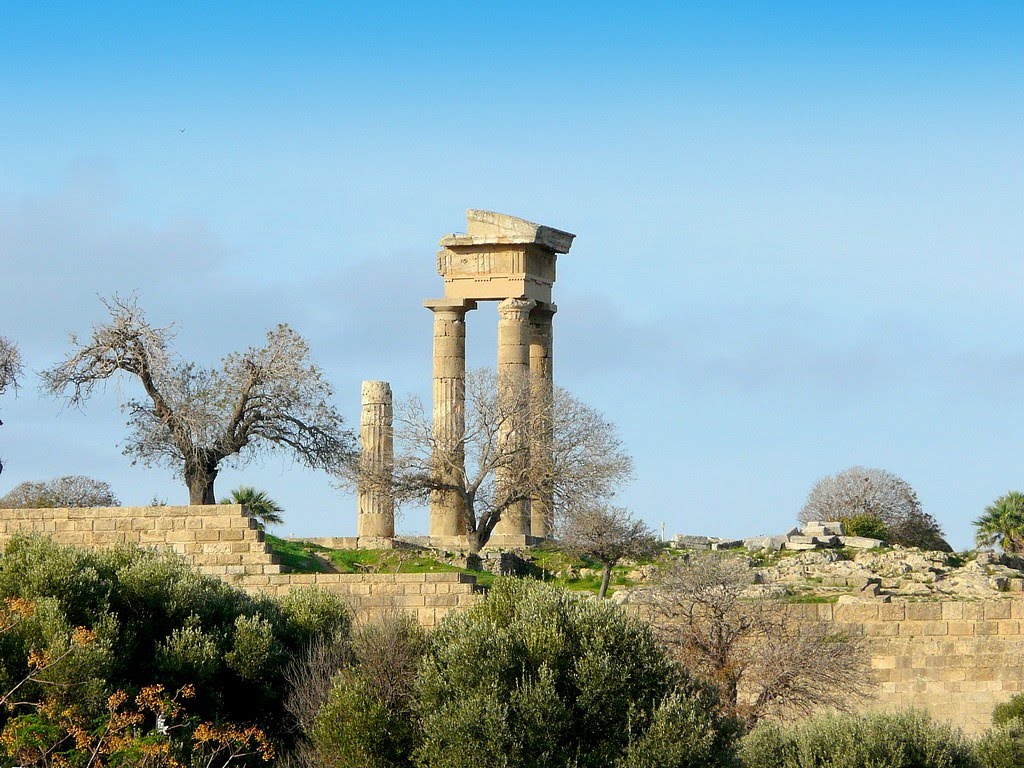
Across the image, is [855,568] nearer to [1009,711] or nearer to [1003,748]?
[1009,711]

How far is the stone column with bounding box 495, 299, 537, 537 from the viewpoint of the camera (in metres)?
45.8

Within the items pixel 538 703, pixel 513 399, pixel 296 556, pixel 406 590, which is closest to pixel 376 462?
pixel 513 399

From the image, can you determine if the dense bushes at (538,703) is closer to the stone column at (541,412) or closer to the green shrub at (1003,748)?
the green shrub at (1003,748)

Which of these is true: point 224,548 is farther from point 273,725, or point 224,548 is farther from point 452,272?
point 452,272

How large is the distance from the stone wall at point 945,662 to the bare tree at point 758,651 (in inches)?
23.1

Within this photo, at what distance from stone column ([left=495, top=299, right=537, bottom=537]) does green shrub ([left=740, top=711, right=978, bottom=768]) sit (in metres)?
18.3

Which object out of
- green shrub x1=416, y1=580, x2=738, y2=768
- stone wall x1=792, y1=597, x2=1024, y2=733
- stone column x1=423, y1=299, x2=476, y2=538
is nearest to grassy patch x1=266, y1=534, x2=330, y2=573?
stone column x1=423, y1=299, x2=476, y2=538

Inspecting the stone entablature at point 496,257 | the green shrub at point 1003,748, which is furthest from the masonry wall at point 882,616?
the stone entablature at point 496,257

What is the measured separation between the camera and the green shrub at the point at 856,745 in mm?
26750

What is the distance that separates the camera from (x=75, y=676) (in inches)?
1008

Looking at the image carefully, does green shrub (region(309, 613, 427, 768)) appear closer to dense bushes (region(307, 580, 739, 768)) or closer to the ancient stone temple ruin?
dense bushes (region(307, 580, 739, 768))

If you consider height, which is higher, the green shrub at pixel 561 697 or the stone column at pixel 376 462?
the stone column at pixel 376 462

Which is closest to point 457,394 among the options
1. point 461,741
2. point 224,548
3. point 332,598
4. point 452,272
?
point 452,272

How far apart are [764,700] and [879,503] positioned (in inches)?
1108
